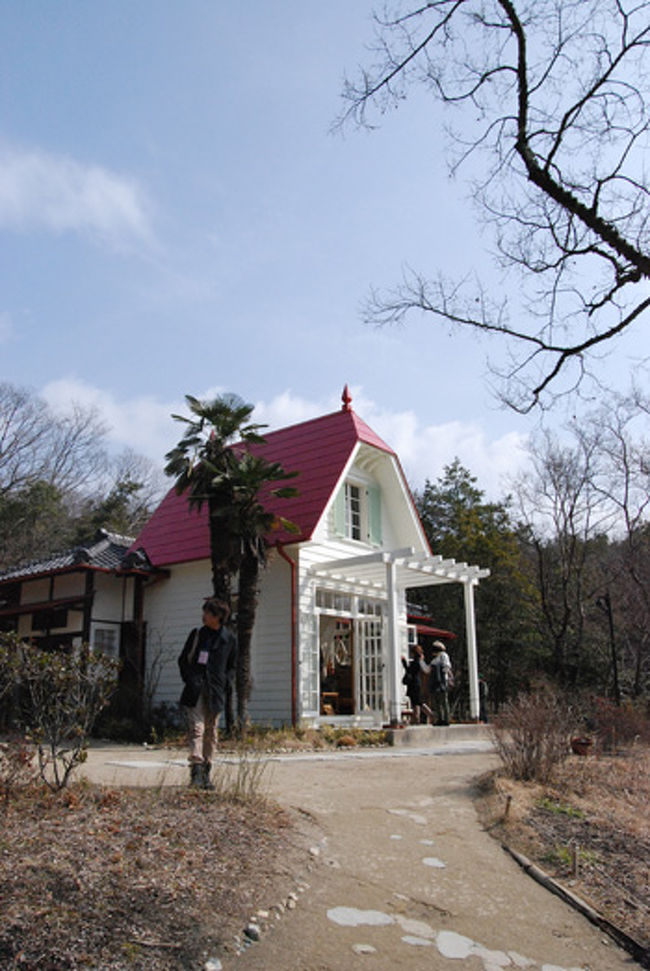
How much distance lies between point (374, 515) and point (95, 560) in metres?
6.28

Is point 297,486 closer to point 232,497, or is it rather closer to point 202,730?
point 232,497

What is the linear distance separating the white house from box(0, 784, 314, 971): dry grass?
9.60m

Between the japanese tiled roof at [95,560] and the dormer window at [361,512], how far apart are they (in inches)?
180

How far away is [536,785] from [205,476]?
842 cm

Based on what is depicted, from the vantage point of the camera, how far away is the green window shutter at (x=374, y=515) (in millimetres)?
18141

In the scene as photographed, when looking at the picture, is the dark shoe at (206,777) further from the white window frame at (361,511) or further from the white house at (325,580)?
the white window frame at (361,511)

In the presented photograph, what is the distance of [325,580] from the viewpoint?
53.4 ft

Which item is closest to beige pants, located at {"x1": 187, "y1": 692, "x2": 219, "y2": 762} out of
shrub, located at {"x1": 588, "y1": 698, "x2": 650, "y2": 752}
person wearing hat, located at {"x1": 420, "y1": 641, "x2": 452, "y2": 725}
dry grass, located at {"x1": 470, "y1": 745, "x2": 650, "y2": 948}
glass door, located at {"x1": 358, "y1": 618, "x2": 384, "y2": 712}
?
dry grass, located at {"x1": 470, "y1": 745, "x2": 650, "y2": 948}

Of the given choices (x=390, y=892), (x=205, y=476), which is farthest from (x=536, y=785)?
(x=205, y=476)

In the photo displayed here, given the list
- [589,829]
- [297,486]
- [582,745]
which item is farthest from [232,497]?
[589,829]

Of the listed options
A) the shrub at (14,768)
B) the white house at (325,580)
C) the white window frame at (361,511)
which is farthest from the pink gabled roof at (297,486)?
the shrub at (14,768)

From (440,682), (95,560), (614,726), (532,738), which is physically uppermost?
(95,560)

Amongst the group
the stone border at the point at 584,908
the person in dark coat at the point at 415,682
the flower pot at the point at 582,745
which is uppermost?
the person in dark coat at the point at 415,682

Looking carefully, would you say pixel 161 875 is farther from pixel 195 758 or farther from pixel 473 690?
pixel 473 690
